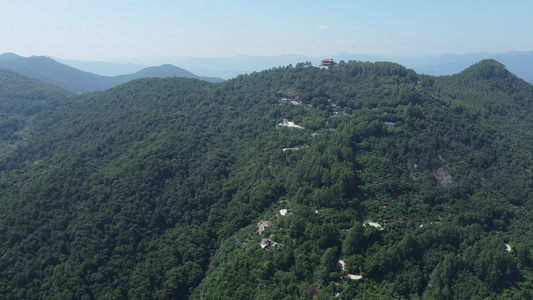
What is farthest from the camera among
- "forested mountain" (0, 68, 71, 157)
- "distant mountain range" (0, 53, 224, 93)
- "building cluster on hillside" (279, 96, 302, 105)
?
"distant mountain range" (0, 53, 224, 93)

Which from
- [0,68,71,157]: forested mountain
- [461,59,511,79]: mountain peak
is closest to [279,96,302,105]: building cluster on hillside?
[461,59,511,79]: mountain peak

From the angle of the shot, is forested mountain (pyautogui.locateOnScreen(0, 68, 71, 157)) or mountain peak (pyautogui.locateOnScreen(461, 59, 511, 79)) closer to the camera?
forested mountain (pyautogui.locateOnScreen(0, 68, 71, 157))

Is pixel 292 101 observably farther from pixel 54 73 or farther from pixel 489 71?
pixel 54 73

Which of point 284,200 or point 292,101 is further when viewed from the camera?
point 292,101

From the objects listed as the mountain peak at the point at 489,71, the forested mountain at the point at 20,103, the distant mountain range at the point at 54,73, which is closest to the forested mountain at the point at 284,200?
the mountain peak at the point at 489,71

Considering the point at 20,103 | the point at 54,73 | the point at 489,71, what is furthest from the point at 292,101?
the point at 54,73

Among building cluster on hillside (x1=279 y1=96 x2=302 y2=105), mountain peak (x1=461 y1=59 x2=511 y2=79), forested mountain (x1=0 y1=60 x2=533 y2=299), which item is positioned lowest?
forested mountain (x1=0 y1=60 x2=533 y2=299)

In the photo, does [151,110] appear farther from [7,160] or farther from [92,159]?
[7,160]

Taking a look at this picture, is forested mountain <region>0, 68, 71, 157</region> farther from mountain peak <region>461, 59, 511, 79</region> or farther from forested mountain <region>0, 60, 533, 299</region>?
mountain peak <region>461, 59, 511, 79</region>

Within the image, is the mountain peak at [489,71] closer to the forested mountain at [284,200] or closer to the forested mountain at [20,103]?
the forested mountain at [284,200]
